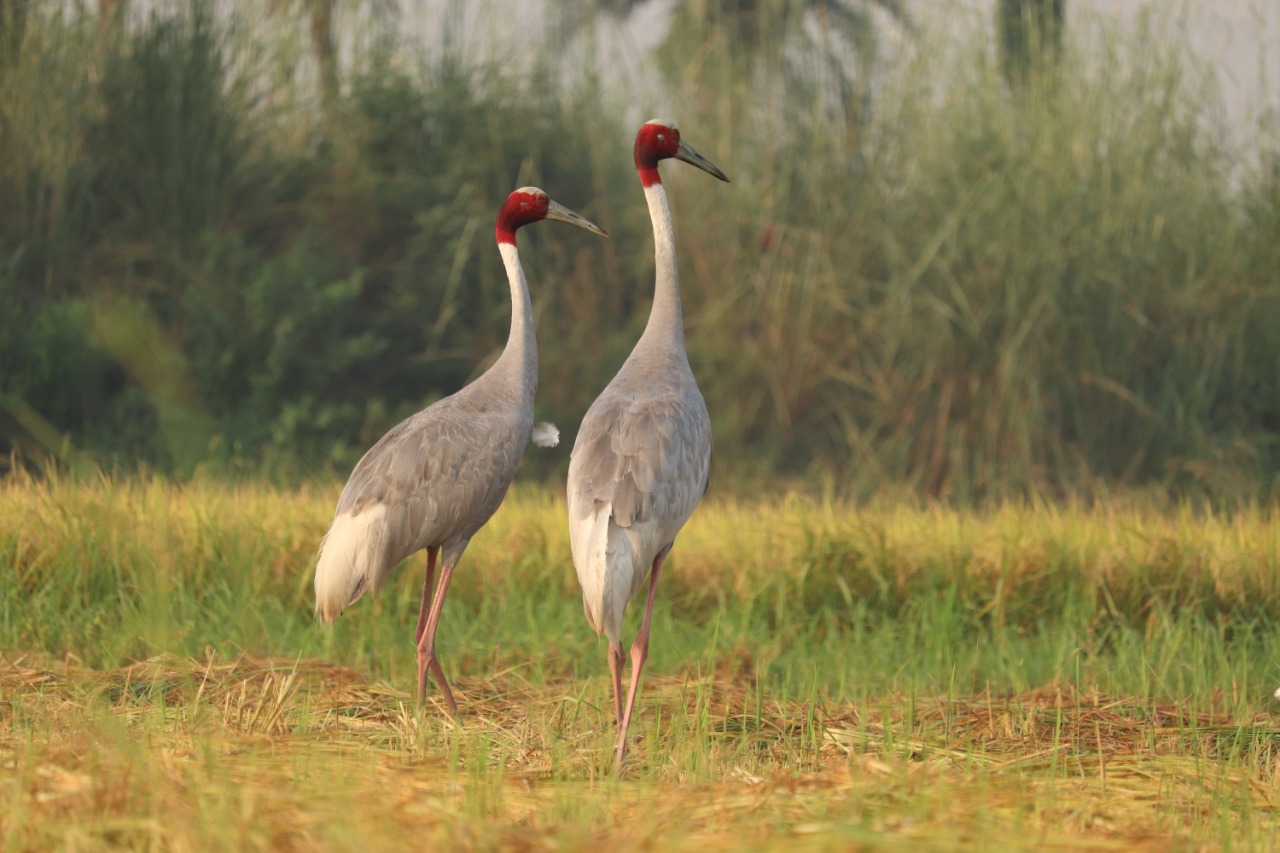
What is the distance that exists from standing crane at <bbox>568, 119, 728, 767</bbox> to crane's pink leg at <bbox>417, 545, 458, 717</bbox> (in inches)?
17.1

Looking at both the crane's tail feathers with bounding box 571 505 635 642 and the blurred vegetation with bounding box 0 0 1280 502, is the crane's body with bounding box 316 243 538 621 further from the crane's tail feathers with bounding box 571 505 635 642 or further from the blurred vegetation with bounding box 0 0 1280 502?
the blurred vegetation with bounding box 0 0 1280 502

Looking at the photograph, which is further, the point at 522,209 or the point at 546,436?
the point at 522,209

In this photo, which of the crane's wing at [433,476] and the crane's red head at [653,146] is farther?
the crane's red head at [653,146]

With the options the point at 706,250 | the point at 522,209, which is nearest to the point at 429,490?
the point at 522,209

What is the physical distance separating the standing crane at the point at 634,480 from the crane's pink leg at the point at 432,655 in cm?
43

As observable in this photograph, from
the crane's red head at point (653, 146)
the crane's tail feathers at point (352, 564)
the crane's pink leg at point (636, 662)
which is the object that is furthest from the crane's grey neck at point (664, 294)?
the crane's tail feathers at point (352, 564)

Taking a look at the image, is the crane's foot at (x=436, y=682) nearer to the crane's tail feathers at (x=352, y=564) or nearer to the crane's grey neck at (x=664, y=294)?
the crane's tail feathers at (x=352, y=564)

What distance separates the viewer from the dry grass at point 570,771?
215 centimetres

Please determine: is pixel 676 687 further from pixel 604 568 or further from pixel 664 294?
pixel 664 294

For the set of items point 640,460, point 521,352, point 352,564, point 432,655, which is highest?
point 521,352

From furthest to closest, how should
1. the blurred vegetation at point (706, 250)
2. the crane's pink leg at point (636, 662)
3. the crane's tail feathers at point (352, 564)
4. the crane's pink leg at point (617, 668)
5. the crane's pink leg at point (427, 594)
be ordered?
1. the blurred vegetation at point (706, 250)
2. the crane's pink leg at point (427, 594)
3. the crane's tail feathers at point (352, 564)
4. the crane's pink leg at point (617, 668)
5. the crane's pink leg at point (636, 662)

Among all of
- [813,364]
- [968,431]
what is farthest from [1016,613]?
[813,364]

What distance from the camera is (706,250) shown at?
9242 millimetres

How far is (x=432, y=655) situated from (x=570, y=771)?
1.46 m
